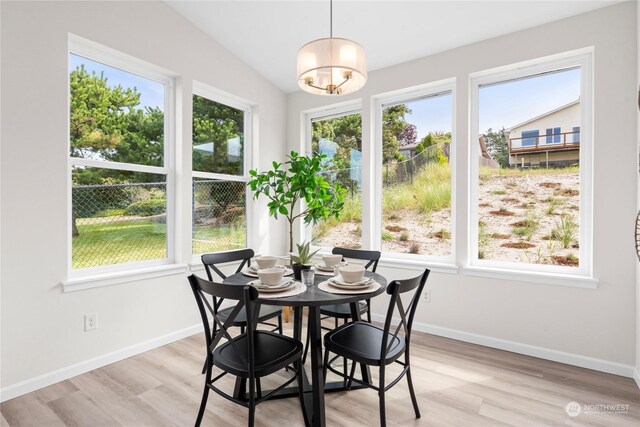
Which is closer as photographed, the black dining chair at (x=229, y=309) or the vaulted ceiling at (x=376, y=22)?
the black dining chair at (x=229, y=309)

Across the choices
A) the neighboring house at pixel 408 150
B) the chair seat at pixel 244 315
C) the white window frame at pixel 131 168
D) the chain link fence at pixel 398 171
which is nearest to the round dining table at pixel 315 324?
the chair seat at pixel 244 315

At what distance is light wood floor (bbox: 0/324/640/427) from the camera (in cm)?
196

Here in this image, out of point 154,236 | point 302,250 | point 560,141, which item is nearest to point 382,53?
point 560,141

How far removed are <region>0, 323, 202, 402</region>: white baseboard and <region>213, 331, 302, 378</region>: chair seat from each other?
1339mm

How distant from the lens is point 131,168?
293 centimetres

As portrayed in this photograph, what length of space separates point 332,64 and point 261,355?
1631 millimetres

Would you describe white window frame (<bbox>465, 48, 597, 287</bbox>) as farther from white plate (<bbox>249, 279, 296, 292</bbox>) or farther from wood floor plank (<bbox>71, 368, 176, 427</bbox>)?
wood floor plank (<bbox>71, 368, 176, 427</bbox>)

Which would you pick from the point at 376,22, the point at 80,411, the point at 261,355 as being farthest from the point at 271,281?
the point at 376,22

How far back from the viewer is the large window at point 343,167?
154 inches

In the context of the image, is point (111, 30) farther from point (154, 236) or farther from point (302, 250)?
point (302, 250)

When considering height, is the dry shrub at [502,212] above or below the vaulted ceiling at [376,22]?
below

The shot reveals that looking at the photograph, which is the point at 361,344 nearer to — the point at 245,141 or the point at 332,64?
the point at 332,64

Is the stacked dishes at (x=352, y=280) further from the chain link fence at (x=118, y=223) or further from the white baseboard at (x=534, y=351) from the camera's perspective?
the chain link fence at (x=118, y=223)

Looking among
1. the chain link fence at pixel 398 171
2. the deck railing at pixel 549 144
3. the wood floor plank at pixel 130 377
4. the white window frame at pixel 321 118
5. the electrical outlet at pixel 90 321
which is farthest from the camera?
the white window frame at pixel 321 118
